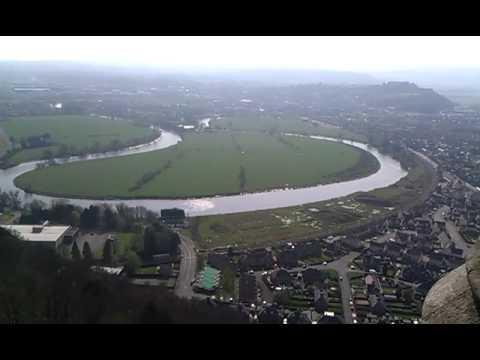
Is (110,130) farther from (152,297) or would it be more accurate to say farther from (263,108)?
(152,297)

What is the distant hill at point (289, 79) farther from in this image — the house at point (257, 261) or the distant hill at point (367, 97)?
the house at point (257, 261)

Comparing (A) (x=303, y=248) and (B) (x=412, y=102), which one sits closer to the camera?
(A) (x=303, y=248)

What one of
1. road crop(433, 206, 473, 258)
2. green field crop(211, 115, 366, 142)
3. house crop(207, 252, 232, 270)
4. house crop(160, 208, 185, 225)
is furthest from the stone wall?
green field crop(211, 115, 366, 142)

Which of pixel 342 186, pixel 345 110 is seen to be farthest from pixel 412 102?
pixel 342 186

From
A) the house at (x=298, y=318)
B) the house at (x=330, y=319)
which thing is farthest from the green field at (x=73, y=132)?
the house at (x=330, y=319)

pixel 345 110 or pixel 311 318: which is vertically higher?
pixel 345 110

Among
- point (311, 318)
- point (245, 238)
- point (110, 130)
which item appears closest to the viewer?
point (311, 318)
